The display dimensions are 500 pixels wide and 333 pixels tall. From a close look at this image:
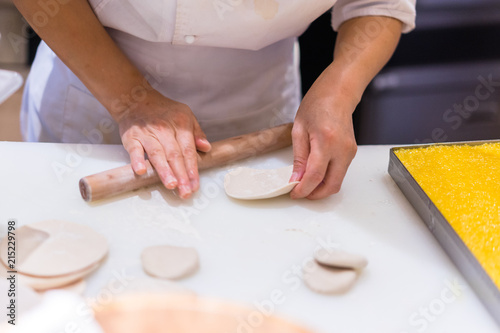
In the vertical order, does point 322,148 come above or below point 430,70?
above

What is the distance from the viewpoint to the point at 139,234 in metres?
0.83

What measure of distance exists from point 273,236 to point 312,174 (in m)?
0.17

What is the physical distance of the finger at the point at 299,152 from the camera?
3.17 feet

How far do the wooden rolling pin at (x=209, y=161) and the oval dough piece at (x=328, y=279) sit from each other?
371 mm

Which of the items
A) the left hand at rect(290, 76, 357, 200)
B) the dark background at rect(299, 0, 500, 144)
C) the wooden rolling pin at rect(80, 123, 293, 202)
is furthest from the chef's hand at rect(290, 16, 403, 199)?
the dark background at rect(299, 0, 500, 144)

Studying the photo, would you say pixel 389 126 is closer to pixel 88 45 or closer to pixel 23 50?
pixel 88 45

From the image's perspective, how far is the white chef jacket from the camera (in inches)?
40.5

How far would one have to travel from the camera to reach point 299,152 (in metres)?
0.99

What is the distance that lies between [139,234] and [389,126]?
5.83ft

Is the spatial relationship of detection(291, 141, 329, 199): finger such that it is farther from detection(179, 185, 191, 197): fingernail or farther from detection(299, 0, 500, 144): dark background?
detection(299, 0, 500, 144): dark background

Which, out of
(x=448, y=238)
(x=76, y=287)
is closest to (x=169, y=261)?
(x=76, y=287)

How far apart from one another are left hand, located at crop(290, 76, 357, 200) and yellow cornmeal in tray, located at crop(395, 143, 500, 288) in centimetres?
15

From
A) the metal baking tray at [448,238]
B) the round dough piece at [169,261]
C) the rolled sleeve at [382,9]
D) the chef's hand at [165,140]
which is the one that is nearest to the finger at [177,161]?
the chef's hand at [165,140]

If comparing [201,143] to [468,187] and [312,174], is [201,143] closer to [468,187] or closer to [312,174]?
[312,174]
